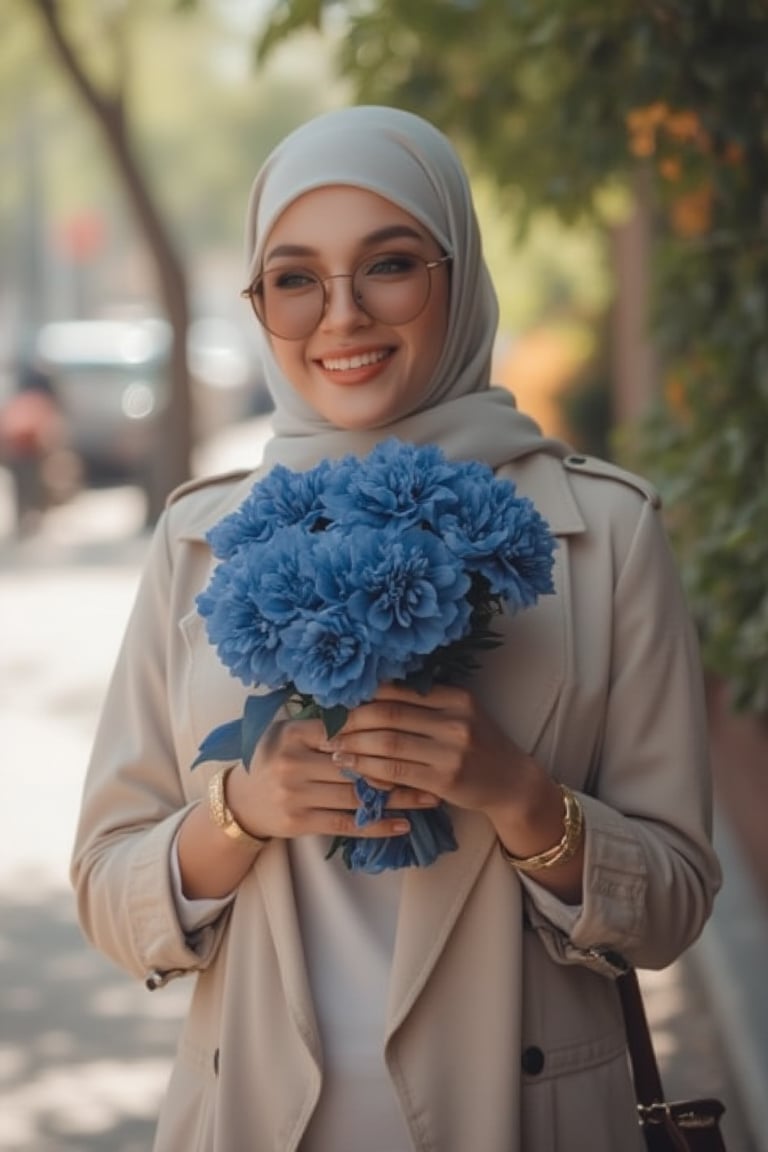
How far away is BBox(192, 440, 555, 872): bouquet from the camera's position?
7.36 feet

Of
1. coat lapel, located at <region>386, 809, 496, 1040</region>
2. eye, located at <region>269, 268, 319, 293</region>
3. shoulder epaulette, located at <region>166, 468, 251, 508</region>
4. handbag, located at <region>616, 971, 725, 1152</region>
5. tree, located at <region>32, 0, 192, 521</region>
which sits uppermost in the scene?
tree, located at <region>32, 0, 192, 521</region>

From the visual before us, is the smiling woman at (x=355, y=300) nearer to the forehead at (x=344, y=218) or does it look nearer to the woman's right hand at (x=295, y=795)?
the forehead at (x=344, y=218)

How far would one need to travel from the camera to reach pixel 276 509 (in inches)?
94.8

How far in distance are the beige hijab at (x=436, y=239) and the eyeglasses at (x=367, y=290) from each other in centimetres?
5

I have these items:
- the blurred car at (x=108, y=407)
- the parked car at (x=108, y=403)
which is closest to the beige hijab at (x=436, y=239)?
the parked car at (x=108, y=403)

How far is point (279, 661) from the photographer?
227 cm

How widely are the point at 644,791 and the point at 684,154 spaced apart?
10.4 feet

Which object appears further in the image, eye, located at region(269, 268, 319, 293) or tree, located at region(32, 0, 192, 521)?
tree, located at region(32, 0, 192, 521)

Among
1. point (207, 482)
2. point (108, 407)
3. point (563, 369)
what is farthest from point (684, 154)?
→ point (108, 407)

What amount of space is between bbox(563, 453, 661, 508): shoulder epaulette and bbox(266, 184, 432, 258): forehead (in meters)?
0.38

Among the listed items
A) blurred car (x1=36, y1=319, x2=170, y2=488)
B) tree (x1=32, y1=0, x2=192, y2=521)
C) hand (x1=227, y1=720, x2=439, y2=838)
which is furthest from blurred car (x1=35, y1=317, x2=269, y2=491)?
hand (x1=227, y1=720, x2=439, y2=838)

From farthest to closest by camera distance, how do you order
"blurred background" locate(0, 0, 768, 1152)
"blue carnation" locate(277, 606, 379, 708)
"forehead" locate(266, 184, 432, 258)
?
"blurred background" locate(0, 0, 768, 1152) < "forehead" locate(266, 184, 432, 258) < "blue carnation" locate(277, 606, 379, 708)

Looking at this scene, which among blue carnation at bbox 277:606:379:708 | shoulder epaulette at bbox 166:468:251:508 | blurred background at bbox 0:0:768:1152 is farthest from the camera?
blurred background at bbox 0:0:768:1152

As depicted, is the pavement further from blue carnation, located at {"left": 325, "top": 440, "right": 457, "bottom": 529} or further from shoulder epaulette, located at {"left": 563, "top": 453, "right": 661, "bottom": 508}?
blue carnation, located at {"left": 325, "top": 440, "right": 457, "bottom": 529}
